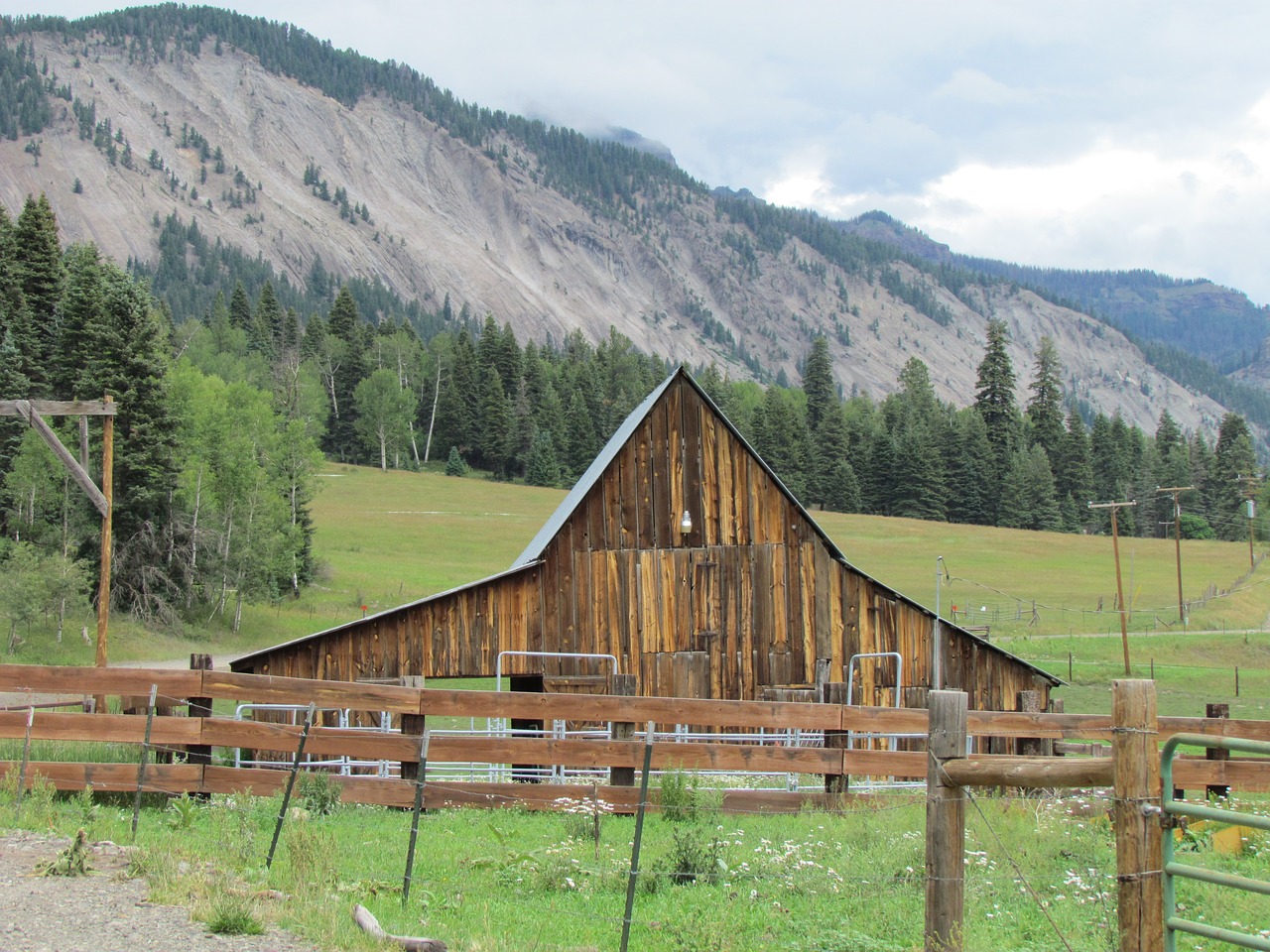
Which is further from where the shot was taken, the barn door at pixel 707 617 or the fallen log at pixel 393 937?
the barn door at pixel 707 617

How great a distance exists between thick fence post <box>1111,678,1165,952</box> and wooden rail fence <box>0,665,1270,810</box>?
5.74 m

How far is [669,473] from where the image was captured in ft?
70.7

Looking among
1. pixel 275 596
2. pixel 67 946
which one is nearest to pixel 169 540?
pixel 275 596

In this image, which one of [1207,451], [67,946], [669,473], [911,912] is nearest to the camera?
[67,946]

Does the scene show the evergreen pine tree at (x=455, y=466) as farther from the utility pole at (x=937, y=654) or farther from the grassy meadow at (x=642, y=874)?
the grassy meadow at (x=642, y=874)

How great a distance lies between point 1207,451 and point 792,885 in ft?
472

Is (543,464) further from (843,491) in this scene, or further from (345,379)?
(843,491)

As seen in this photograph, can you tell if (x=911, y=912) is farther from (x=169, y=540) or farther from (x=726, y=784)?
(x=169, y=540)

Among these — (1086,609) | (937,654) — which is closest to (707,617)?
(937,654)

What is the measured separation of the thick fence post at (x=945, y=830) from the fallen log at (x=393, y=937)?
2.83 meters

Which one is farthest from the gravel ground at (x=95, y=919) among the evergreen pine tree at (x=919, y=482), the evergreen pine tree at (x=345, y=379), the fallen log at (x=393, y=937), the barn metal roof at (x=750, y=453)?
the evergreen pine tree at (x=345, y=379)

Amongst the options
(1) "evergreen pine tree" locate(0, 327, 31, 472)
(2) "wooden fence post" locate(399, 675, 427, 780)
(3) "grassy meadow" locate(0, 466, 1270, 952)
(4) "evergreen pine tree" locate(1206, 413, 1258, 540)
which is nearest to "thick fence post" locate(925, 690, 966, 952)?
(3) "grassy meadow" locate(0, 466, 1270, 952)

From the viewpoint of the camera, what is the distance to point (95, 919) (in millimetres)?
7062

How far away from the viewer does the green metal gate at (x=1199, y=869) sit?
4.60 meters
